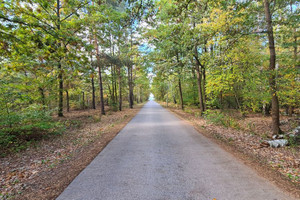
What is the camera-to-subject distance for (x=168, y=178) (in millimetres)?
2973

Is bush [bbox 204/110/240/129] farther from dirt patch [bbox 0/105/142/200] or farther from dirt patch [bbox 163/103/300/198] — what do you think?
dirt patch [bbox 0/105/142/200]

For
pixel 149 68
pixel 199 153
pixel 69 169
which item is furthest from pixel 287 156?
pixel 149 68

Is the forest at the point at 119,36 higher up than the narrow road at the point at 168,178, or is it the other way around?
the forest at the point at 119,36

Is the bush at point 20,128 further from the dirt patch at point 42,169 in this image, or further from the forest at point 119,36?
the dirt patch at point 42,169

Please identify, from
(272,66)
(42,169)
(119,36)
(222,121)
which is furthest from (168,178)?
(222,121)

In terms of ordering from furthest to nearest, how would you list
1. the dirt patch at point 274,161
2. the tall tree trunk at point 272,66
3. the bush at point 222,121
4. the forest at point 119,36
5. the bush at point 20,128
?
the bush at point 222,121, the tall tree trunk at point 272,66, the bush at point 20,128, the forest at point 119,36, the dirt patch at point 274,161

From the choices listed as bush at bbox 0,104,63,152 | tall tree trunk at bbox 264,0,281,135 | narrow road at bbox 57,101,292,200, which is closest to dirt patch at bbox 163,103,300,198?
narrow road at bbox 57,101,292,200

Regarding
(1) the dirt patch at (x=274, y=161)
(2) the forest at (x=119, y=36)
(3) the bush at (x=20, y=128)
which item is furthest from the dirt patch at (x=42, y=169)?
(1) the dirt patch at (x=274, y=161)

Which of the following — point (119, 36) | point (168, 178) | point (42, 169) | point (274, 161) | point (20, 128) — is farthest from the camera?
point (119, 36)

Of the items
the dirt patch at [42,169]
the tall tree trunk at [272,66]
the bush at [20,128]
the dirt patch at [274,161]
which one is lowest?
the dirt patch at [274,161]

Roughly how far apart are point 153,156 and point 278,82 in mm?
5976

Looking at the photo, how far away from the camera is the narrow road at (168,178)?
2471 millimetres

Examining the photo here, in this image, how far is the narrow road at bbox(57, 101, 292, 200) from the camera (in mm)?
2471

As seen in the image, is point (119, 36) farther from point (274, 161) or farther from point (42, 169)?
point (274, 161)
